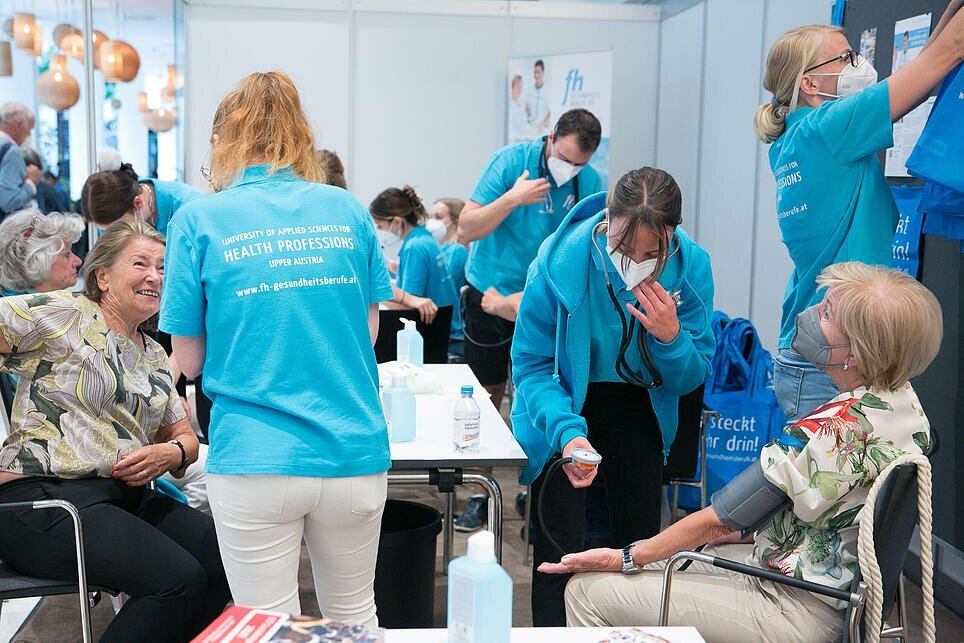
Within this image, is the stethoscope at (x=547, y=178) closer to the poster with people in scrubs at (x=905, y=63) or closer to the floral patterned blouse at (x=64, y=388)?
the poster with people in scrubs at (x=905, y=63)

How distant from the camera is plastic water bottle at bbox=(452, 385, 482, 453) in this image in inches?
95.0

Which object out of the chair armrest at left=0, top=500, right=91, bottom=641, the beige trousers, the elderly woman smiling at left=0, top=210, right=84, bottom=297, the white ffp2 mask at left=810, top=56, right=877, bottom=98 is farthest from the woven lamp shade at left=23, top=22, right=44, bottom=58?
the beige trousers

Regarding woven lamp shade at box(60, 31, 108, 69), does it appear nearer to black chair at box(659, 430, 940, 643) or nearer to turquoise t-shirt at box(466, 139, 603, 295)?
turquoise t-shirt at box(466, 139, 603, 295)

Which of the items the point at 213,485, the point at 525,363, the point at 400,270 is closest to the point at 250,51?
the point at 400,270

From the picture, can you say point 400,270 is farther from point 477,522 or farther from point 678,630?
point 678,630

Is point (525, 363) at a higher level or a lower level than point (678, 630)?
higher

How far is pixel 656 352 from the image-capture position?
2275mm

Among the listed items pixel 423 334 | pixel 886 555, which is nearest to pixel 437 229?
pixel 423 334

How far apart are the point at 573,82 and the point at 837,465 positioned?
17.8 ft

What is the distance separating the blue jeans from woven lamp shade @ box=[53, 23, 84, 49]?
15.8ft

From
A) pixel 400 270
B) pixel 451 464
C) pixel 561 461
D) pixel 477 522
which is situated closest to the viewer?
pixel 561 461

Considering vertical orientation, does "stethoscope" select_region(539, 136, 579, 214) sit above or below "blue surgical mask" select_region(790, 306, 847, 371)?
above

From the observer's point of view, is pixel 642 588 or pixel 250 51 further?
pixel 250 51

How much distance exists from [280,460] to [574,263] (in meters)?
0.87
